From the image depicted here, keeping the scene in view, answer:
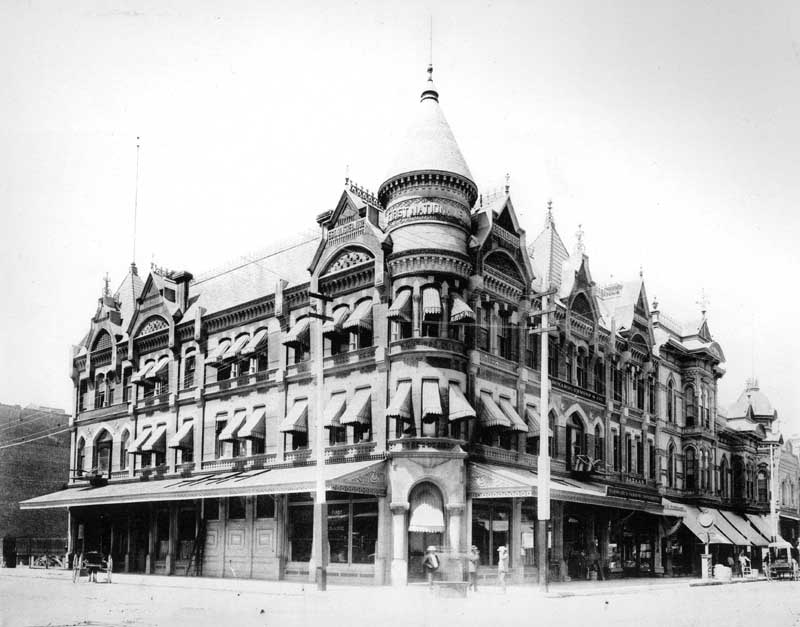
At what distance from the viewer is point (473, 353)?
32375mm

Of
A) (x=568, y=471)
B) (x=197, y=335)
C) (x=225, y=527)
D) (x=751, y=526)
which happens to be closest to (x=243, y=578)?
(x=225, y=527)

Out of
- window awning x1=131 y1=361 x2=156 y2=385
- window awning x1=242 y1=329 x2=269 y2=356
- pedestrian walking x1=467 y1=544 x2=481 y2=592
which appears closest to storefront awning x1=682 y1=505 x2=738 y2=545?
pedestrian walking x1=467 y1=544 x2=481 y2=592

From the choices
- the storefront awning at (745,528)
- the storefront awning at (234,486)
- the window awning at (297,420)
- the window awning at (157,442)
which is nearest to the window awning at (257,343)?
the window awning at (297,420)

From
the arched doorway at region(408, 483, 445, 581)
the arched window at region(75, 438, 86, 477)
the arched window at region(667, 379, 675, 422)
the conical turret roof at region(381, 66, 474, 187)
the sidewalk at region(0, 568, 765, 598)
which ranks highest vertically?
the conical turret roof at region(381, 66, 474, 187)

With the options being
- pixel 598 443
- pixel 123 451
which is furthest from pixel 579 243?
pixel 123 451

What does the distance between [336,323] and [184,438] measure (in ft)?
35.2

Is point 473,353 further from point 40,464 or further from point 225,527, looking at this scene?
point 40,464

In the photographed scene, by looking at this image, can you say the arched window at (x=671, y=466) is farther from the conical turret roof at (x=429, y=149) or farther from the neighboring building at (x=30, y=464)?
the neighboring building at (x=30, y=464)

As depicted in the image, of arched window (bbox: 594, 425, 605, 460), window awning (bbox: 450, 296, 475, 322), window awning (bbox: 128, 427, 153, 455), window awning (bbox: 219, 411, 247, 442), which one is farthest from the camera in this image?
window awning (bbox: 128, 427, 153, 455)

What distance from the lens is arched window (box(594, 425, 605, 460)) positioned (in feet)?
134

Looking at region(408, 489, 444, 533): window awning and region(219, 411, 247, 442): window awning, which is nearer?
region(408, 489, 444, 533): window awning

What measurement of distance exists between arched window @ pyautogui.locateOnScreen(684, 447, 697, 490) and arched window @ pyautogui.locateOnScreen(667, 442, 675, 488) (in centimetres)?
147

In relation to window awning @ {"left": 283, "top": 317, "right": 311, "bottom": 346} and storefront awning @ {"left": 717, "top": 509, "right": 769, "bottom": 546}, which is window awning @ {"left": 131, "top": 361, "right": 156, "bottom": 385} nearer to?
window awning @ {"left": 283, "top": 317, "right": 311, "bottom": 346}

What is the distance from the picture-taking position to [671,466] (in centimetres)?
4788
